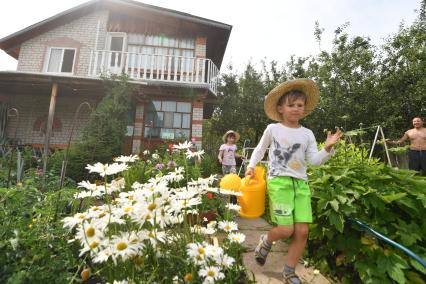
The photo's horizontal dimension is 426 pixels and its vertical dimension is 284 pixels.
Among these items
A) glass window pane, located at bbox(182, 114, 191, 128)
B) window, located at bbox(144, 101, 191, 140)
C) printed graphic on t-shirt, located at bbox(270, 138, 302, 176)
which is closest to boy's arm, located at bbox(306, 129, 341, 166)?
printed graphic on t-shirt, located at bbox(270, 138, 302, 176)

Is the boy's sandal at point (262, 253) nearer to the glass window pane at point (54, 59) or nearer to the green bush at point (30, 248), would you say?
the green bush at point (30, 248)

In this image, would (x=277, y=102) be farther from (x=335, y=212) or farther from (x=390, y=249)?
(x=390, y=249)

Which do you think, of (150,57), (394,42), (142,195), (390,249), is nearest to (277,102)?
(390,249)

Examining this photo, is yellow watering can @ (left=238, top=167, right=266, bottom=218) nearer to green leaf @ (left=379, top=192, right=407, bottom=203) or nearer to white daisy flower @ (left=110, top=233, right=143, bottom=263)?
green leaf @ (left=379, top=192, right=407, bottom=203)

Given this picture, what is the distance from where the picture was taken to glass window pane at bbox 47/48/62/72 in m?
12.7

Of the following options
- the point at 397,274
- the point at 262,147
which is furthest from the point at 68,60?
the point at 397,274

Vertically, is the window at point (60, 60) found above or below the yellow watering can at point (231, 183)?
above

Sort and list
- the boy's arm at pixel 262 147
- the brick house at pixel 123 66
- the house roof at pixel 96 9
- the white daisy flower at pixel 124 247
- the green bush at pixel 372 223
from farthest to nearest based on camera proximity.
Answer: the house roof at pixel 96 9 < the brick house at pixel 123 66 < the boy's arm at pixel 262 147 < the green bush at pixel 372 223 < the white daisy flower at pixel 124 247

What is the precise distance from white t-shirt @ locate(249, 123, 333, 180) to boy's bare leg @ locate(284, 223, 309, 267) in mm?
Answer: 391

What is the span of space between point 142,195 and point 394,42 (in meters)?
15.4

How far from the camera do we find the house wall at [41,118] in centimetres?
1188

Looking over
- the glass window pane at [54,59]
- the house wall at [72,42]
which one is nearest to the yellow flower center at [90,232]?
the house wall at [72,42]

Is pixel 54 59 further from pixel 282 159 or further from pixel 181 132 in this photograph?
pixel 282 159

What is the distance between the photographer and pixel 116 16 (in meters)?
12.9
